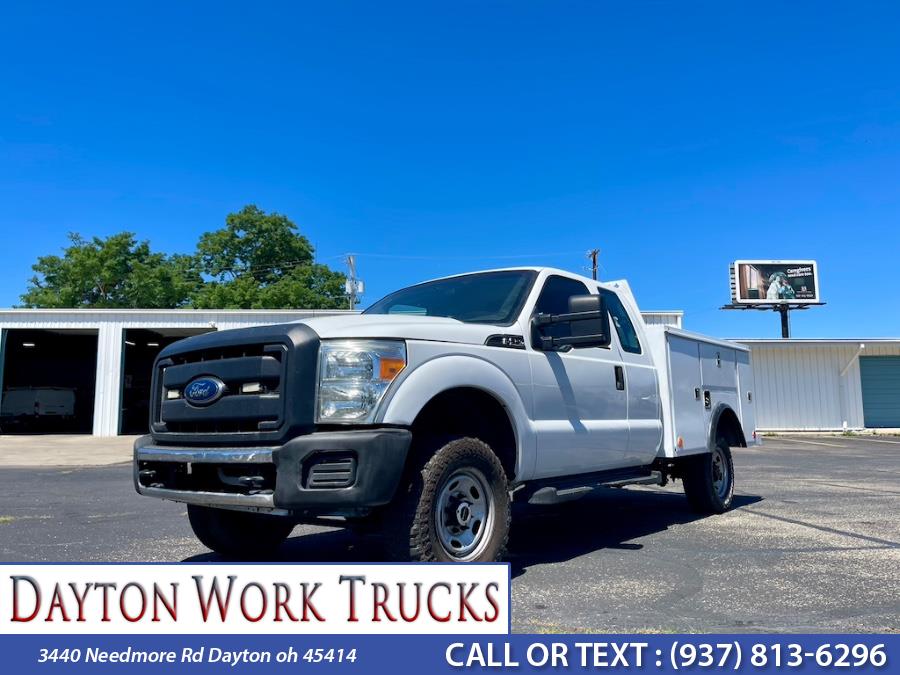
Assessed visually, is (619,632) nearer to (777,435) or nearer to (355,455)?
(355,455)

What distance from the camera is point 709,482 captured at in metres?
7.06

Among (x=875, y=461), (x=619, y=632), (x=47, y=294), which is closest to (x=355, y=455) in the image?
(x=619, y=632)

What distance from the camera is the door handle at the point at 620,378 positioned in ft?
18.5

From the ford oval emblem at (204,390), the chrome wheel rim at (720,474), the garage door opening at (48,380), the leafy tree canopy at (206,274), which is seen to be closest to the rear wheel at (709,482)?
the chrome wheel rim at (720,474)

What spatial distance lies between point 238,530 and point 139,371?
3572cm

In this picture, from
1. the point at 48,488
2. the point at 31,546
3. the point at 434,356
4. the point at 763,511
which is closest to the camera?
the point at 434,356

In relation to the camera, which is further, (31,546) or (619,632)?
(31,546)

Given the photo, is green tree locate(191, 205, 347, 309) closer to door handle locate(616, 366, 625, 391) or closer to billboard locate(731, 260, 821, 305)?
billboard locate(731, 260, 821, 305)

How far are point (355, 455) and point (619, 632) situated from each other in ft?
4.95

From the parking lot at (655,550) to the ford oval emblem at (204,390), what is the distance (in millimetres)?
1619

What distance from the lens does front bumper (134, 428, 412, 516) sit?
138 inches

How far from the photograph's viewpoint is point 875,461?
48.3 feet

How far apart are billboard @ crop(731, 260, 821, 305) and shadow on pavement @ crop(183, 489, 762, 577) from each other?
35469 millimetres

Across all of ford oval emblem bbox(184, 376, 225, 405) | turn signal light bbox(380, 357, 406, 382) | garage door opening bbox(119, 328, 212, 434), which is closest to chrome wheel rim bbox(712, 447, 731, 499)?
turn signal light bbox(380, 357, 406, 382)
